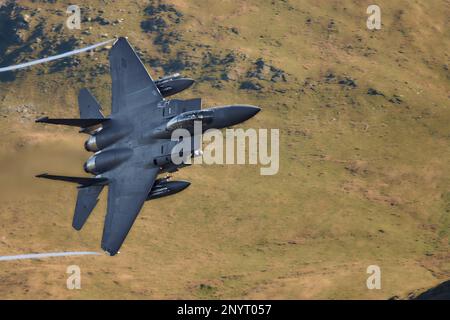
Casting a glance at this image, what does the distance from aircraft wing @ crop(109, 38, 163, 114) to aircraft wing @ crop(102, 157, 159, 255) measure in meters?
4.90

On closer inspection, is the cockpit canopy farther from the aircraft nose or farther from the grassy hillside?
the grassy hillside

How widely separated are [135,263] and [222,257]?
9301 mm

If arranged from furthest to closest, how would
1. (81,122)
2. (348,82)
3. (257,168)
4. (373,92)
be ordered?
(348,82) → (373,92) → (257,168) → (81,122)

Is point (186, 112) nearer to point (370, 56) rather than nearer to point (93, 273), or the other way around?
point (93, 273)

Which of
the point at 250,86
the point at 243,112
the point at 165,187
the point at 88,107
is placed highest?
the point at 250,86

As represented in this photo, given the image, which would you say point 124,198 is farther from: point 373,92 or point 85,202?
point 373,92

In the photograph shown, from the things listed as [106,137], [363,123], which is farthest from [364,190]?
[106,137]

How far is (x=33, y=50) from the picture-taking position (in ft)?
475

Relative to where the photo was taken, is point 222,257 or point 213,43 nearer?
point 222,257

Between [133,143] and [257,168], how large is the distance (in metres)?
52.1

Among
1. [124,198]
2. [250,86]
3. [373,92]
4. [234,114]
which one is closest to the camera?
[234,114]

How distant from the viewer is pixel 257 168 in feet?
395

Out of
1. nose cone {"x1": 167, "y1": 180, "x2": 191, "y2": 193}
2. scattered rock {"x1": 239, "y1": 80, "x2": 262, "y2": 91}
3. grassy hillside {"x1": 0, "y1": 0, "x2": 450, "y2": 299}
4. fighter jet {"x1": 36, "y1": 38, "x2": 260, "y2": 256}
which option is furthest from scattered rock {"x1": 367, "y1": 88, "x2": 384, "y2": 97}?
nose cone {"x1": 167, "y1": 180, "x2": 191, "y2": 193}

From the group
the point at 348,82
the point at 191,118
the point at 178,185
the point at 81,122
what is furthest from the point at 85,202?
the point at 348,82
